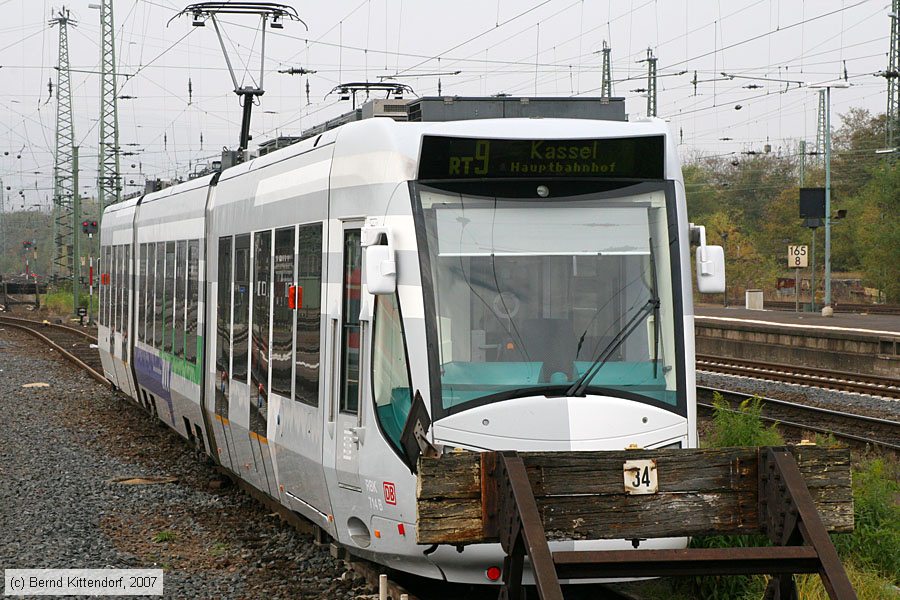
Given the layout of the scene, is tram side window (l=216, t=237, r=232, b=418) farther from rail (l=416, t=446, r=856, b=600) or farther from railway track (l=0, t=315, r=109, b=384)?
railway track (l=0, t=315, r=109, b=384)

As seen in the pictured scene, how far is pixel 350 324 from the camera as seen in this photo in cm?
855

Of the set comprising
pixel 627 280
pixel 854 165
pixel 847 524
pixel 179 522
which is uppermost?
pixel 854 165

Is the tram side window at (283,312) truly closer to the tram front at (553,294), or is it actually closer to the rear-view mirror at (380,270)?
the rear-view mirror at (380,270)

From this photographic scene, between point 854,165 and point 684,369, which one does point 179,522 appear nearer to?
point 684,369

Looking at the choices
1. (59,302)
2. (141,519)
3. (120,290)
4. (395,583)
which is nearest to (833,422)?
(141,519)

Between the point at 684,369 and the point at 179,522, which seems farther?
the point at 179,522

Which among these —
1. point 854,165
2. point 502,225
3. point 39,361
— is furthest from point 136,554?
point 854,165

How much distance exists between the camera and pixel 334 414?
868cm

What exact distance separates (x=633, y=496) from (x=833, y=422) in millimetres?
13072

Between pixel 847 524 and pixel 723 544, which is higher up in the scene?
pixel 847 524

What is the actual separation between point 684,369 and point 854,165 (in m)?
72.5

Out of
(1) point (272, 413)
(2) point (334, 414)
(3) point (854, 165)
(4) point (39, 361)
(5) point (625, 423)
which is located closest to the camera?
(5) point (625, 423)

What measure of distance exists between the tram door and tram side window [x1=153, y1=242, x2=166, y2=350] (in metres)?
7.89

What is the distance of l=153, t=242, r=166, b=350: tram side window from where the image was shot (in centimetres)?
1620
